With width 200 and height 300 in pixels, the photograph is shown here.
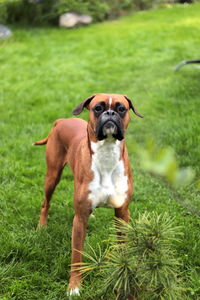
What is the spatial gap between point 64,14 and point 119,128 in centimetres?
1098

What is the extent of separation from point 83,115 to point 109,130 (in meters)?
4.02

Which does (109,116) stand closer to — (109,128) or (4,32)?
(109,128)

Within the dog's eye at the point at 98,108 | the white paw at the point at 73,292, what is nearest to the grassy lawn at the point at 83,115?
the white paw at the point at 73,292

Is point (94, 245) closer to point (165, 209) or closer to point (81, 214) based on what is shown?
point (81, 214)

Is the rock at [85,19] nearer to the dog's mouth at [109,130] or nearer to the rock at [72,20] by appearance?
the rock at [72,20]

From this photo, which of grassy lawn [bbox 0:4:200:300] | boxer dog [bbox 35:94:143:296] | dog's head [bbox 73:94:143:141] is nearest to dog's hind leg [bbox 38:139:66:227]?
grassy lawn [bbox 0:4:200:300]

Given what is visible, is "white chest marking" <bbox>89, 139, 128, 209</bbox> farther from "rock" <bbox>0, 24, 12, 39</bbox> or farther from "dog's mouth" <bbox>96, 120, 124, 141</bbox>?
"rock" <bbox>0, 24, 12, 39</bbox>

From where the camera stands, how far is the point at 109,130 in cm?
266

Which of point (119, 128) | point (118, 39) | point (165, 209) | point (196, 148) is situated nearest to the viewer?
point (119, 128)

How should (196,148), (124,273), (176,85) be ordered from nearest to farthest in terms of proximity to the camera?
(124,273) → (196,148) → (176,85)

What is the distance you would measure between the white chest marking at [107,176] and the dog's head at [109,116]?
0.43 ft

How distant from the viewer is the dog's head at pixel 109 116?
266 centimetres

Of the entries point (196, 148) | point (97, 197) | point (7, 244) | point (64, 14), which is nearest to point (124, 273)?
point (97, 197)

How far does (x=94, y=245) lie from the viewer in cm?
352
